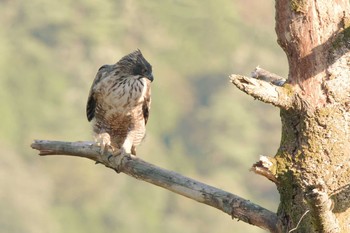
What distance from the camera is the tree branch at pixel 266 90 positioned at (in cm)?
628

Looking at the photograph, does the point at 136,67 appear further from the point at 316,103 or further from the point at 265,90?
the point at 265,90

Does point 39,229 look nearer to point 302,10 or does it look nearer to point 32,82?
point 32,82

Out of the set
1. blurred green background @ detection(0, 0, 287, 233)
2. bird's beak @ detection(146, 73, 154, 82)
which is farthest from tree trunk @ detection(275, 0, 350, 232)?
blurred green background @ detection(0, 0, 287, 233)

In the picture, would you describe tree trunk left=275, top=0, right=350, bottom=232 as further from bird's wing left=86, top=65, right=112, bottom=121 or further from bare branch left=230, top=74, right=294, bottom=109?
bird's wing left=86, top=65, right=112, bottom=121

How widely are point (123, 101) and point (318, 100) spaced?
4.57m

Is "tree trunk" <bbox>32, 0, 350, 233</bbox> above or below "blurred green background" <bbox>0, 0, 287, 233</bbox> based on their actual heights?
below

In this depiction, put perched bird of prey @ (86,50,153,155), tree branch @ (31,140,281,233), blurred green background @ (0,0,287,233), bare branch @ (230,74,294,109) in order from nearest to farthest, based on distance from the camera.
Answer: bare branch @ (230,74,294,109) < tree branch @ (31,140,281,233) < perched bird of prey @ (86,50,153,155) < blurred green background @ (0,0,287,233)

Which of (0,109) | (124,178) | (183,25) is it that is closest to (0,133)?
(0,109)

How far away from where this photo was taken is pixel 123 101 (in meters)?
11.1

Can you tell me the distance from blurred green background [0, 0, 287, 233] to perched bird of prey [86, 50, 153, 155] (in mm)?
51009

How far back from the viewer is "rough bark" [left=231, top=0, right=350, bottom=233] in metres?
6.64

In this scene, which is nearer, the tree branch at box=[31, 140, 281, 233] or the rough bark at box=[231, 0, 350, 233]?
the rough bark at box=[231, 0, 350, 233]

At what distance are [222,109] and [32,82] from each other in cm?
1321

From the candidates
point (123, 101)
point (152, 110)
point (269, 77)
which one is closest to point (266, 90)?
point (269, 77)
